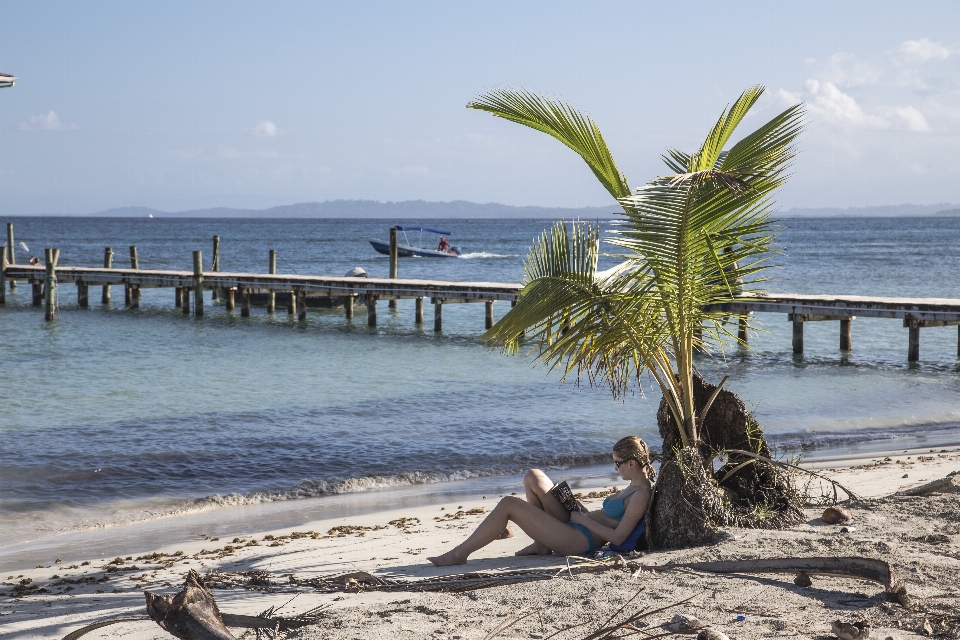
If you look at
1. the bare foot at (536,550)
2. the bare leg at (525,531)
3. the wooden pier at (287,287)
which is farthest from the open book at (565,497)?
the wooden pier at (287,287)

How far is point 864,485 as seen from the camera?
26.6 feet

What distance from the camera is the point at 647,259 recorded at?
5762 millimetres

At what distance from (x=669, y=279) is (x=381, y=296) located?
19970mm

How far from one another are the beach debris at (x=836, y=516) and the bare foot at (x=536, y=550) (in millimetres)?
1778

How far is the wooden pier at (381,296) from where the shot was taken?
730 inches

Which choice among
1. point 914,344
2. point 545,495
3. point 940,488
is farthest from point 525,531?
point 914,344

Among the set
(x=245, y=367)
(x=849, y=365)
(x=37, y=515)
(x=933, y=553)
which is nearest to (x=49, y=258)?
(x=245, y=367)

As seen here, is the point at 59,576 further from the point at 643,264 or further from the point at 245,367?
the point at 245,367

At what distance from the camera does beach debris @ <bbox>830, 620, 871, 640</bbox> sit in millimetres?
3717

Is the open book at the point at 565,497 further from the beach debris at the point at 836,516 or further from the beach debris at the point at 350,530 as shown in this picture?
the beach debris at the point at 350,530

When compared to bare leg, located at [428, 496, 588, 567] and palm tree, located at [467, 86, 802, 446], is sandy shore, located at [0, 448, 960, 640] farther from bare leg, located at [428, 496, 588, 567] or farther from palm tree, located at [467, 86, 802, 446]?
palm tree, located at [467, 86, 802, 446]

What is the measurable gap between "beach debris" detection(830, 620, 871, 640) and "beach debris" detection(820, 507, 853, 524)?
202cm

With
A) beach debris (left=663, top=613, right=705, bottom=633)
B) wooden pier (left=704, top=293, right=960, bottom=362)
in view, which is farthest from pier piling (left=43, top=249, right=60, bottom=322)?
beach debris (left=663, top=613, right=705, bottom=633)

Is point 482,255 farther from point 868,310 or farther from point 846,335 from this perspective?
point 868,310
